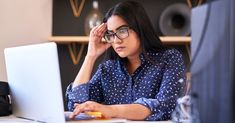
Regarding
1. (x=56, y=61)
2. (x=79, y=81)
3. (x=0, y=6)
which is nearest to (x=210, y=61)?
(x=56, y=61)

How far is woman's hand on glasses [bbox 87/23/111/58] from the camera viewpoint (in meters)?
1.69

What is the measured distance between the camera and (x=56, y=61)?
97 cm

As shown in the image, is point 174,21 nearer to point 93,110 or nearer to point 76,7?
Result: point 76,7

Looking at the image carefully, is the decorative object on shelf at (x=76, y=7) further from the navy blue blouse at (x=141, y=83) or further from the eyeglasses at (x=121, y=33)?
the eyeglasses at (x=121, y=33)

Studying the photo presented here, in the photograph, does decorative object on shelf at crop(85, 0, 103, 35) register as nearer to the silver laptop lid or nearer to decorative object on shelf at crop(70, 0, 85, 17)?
decorative object on shelf at crop(70, 0, 85, 17)

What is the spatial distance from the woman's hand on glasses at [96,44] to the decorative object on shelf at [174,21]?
104 cm

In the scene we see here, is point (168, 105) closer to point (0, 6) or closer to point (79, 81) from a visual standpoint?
point (79, 81)

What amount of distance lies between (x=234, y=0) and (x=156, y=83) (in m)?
0.97

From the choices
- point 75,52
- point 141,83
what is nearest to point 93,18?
point 75,52

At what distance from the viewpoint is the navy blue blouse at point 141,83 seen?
4.52ft

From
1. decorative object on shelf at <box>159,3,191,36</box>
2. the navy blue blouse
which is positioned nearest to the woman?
the navy blue blouse

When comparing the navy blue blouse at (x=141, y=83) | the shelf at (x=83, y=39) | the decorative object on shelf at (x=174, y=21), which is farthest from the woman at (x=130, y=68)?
the decorative object on shelf at (x=174, y=21)

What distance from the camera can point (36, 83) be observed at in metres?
1.11

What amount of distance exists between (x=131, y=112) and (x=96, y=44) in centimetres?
59
